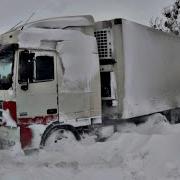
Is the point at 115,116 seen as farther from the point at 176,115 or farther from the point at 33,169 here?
the point at 176,115

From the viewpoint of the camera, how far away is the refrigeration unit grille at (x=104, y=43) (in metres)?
10.8

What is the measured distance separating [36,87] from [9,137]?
1.07m

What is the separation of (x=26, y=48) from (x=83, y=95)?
5.34 ft

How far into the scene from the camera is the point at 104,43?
10891 millimetres

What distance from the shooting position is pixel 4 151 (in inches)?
366

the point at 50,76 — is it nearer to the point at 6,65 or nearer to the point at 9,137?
the point at 6,65

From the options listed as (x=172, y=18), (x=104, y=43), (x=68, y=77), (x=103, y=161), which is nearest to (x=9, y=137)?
(x=68, y=77)

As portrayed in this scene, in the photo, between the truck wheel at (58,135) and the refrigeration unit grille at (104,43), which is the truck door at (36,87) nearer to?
the truck wheel at (58,135)

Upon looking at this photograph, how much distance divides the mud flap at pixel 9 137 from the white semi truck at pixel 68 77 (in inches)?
0.7

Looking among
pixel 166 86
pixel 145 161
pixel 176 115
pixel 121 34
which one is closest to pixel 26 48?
pixel 121 34

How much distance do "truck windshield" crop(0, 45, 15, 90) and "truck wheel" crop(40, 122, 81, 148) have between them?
1212 millimetres

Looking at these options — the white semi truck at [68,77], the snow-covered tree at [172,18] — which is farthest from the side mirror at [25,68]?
the snow-covered tree at [172,18]

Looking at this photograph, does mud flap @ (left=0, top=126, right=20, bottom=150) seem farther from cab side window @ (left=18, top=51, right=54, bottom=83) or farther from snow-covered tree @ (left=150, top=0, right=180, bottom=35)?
snow-covered tree @ (left=150, top=0, right=180, bottom=35)

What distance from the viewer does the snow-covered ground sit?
25.0 feet
